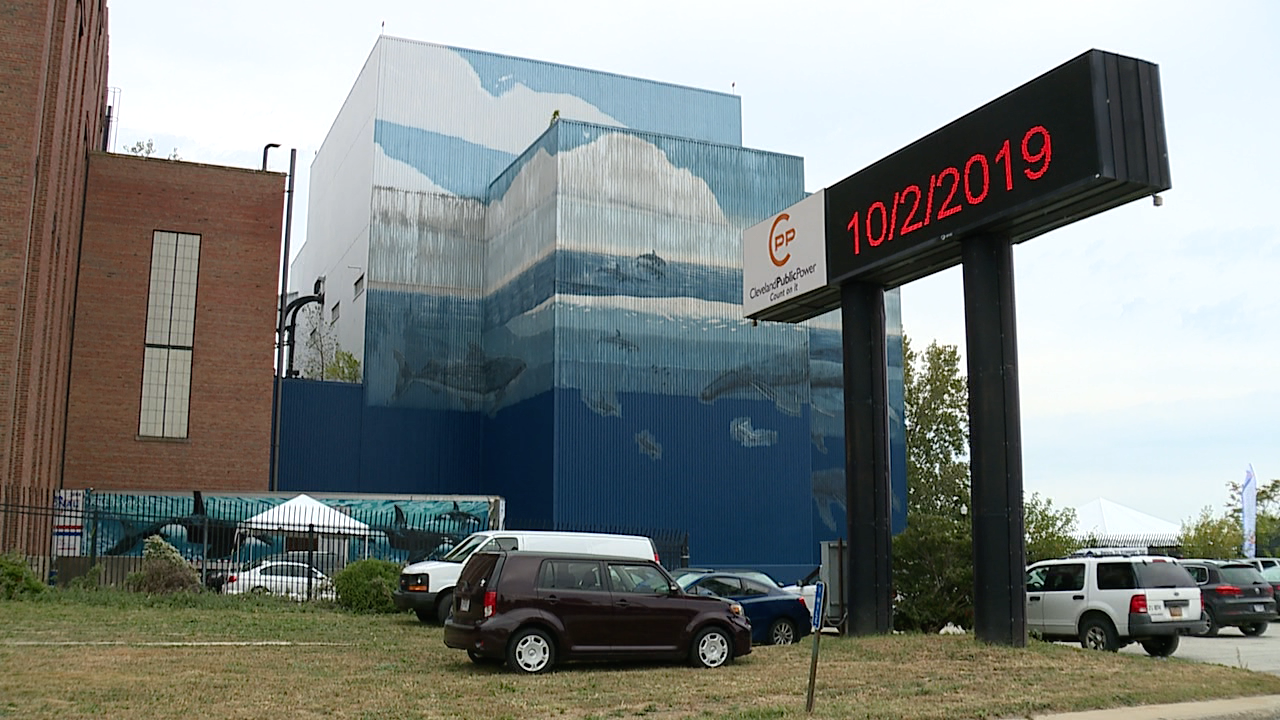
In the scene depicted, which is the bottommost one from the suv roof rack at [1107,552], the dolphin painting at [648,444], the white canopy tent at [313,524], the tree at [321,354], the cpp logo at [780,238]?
the suv roof rack at [1107,552]

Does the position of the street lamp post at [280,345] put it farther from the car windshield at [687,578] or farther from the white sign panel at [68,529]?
the car windshield at [687,578]

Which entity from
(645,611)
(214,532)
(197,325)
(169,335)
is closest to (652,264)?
(197,325)

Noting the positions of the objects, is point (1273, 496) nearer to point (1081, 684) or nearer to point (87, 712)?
point (1081, 684)

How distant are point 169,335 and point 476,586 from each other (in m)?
29.3

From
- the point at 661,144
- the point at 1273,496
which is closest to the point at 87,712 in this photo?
the point at 661,144

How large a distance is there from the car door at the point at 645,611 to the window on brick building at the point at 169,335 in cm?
2850

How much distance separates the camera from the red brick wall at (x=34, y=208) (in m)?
24.3

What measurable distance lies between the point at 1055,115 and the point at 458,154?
138 ft

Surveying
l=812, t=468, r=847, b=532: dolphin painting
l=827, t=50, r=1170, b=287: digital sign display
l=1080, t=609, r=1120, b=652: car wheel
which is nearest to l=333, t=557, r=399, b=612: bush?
Result: l=827, t=50, r=1170, b=287: digital sign display

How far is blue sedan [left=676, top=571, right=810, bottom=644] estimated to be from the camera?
65.2 ft

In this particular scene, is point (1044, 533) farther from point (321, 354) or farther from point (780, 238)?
point (321, 354)

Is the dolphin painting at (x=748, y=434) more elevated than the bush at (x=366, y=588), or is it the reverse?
the dolphin painting at (x=748, y=434)

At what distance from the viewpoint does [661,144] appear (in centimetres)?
4628

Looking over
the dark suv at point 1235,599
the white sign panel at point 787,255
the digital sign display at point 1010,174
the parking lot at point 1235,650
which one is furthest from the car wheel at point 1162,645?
the white sign panel at point 787,255
